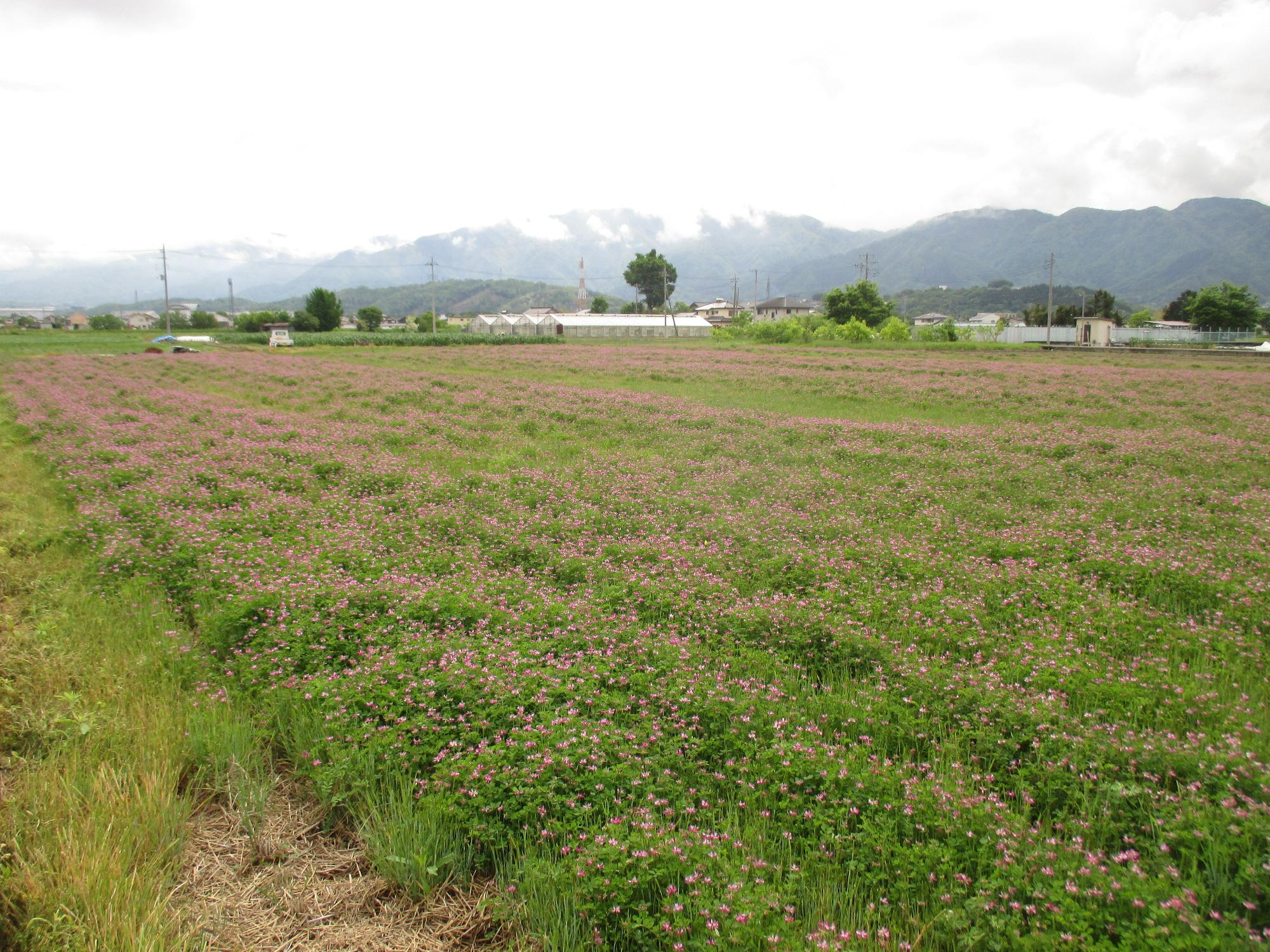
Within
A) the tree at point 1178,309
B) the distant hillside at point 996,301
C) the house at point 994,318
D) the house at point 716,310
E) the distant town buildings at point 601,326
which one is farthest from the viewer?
the distant hillside at point 996,301

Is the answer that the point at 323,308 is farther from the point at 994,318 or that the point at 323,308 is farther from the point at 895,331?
the point at 994,318

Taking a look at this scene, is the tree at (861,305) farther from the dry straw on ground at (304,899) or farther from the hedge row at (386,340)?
the dry straw on ground at (304,899)

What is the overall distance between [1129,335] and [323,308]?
4327 inches

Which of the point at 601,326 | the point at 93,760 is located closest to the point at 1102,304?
the point at 601,326

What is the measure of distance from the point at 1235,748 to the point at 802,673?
321 cm

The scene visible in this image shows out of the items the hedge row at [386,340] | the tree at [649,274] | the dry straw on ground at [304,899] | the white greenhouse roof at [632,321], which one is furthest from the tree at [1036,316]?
the dry straw on ground at [304,899]

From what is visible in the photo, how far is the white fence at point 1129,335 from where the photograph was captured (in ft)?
232

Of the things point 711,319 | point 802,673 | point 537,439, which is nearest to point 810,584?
point 802,673

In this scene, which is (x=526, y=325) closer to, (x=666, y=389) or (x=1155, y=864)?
(x=666, y=389)

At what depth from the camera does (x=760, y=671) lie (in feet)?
21.1

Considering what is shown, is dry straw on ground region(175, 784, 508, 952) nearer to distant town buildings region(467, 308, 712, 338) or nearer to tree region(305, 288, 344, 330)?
distant town buildings region(467, 308, 712, 338)

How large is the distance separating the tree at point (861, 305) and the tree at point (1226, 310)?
38.5 meters

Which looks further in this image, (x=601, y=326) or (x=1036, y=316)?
(x=601, y=326)

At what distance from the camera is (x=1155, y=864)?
4.09 metres
